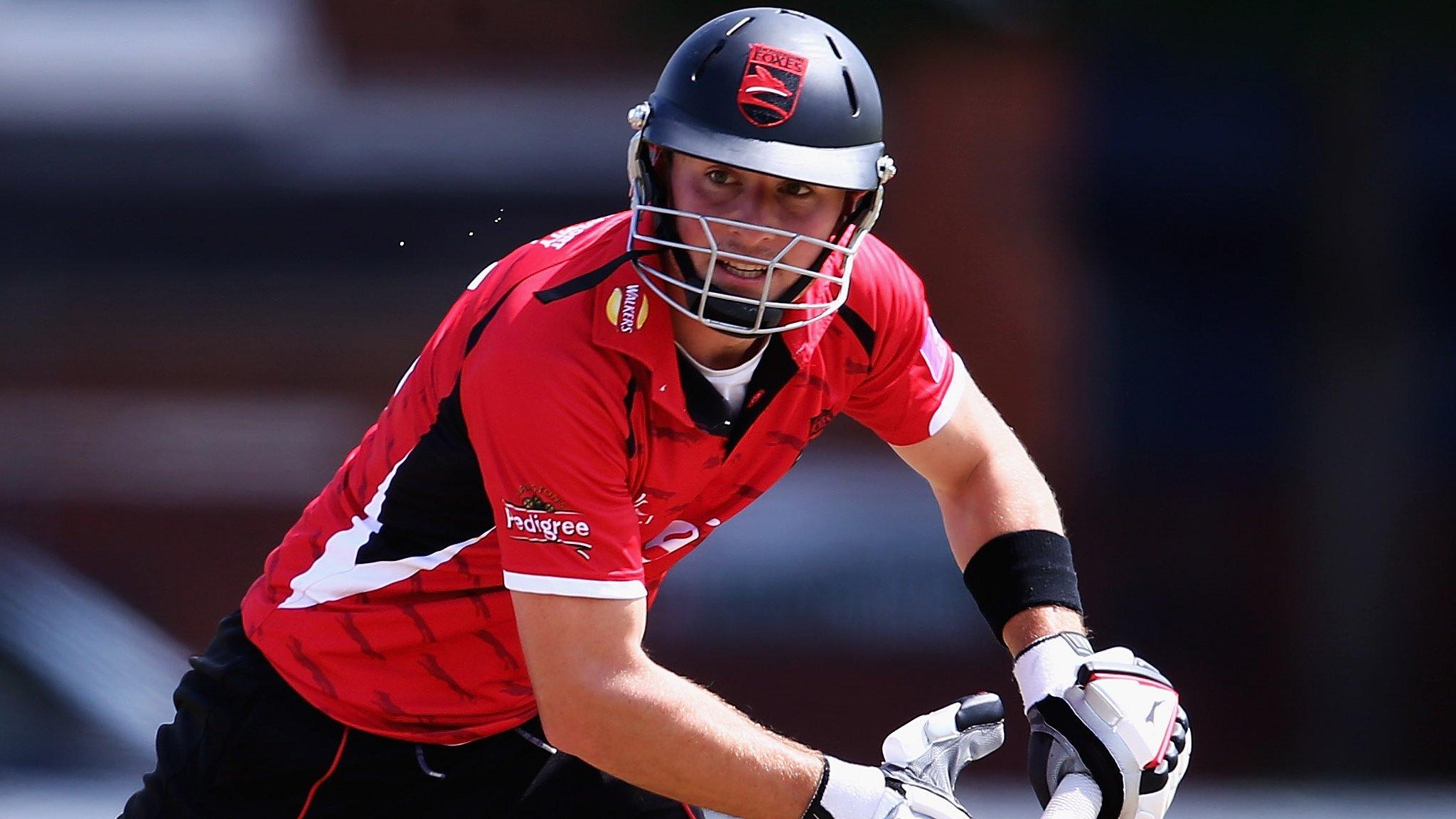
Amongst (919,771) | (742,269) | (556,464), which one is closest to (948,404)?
(742,269)

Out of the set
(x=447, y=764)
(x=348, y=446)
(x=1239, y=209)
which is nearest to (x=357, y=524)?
(x=447, y=764)

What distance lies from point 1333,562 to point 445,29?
283 centimetres

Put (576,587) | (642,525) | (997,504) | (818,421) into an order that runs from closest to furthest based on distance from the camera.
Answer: (576,587)
(642,525)
(818,421)
(997,504)

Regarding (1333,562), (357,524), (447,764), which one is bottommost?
(1333,562)

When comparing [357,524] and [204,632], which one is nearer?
[357,524]

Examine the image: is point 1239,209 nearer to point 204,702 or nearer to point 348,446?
point 348,446

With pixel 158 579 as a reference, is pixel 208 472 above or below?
above

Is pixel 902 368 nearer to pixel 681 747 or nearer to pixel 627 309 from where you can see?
pixel 627 309

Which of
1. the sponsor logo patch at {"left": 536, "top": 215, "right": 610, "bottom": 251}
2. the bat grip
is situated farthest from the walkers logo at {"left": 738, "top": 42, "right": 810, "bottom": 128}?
the bat grip

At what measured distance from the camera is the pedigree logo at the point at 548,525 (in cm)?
196

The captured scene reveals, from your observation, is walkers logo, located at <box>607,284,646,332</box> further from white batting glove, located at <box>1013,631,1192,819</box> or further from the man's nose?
white batting glove, located at <box>1013,631,1192,819</box>

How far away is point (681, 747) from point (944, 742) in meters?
0.34

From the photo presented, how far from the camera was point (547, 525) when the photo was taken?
6.43ft

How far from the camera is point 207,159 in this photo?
451cm
